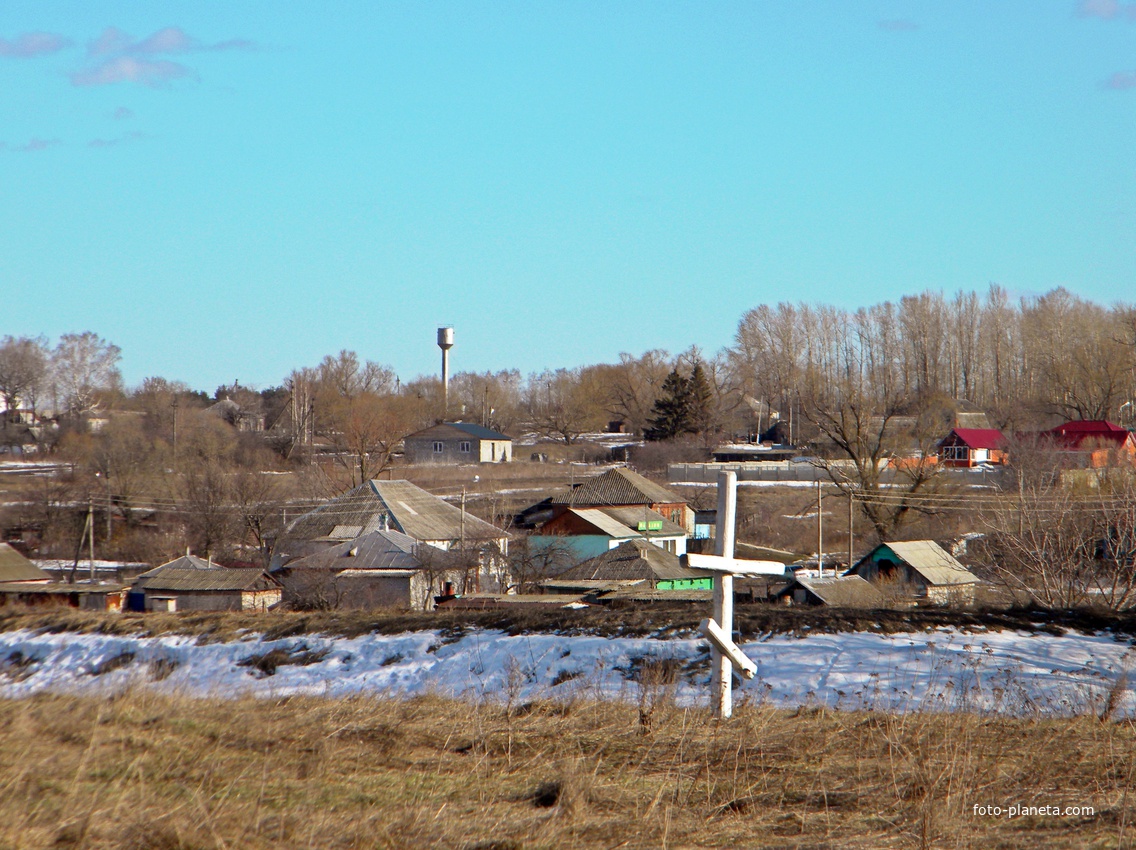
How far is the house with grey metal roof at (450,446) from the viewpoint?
82.2m

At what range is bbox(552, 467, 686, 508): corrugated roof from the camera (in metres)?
50.3

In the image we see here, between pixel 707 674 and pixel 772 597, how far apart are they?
70.6 feet

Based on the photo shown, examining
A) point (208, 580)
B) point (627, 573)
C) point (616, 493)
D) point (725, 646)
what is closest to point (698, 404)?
point (616, 493)

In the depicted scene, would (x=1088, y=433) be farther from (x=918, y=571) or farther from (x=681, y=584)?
(x=918, y=571)

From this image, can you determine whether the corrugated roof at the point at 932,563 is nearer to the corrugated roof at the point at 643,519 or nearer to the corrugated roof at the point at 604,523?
the corrugated roof at the point at 604,523

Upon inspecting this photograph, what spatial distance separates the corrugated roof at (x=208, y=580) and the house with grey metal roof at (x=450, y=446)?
4973cm

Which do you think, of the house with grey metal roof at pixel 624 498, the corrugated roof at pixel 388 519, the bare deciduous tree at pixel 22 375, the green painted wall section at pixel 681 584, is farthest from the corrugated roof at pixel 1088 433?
the bare deciduous tree at pixel 22 375

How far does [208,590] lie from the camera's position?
30.5 meters

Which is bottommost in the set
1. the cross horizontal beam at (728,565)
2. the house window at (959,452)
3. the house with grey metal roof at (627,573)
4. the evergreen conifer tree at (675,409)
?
the house with grey metal roof at (627,573)

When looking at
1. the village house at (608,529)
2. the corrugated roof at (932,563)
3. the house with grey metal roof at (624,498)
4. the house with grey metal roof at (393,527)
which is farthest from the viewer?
the house with grey metal roof at (624,498)

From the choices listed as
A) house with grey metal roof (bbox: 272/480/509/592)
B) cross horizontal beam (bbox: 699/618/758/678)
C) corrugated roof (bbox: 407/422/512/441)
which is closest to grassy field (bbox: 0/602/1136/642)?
cross horizontal beam (bbox: 699/618/758/678)

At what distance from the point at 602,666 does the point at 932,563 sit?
23077 millimetres

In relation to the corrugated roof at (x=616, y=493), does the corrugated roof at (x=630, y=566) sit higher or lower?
lower

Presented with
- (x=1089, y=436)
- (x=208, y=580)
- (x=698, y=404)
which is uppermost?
(x=698, y=404)
